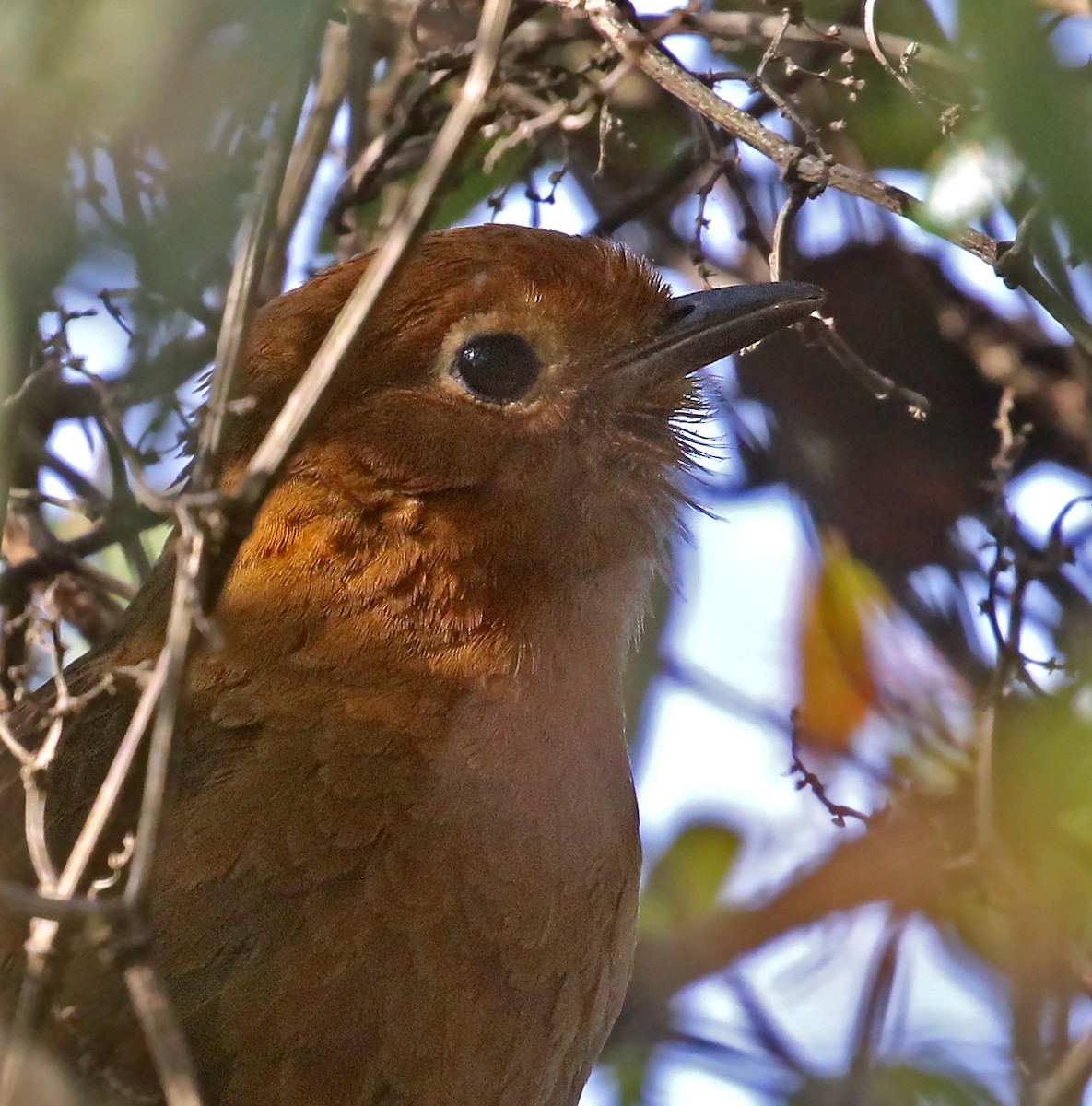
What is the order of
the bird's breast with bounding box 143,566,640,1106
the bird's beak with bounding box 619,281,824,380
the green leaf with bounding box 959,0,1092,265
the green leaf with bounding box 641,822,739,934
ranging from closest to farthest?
the green leaf with bounding box 959,0,1092,265
the bird's breast with bounding box 143,566,640,1106
the bird's beak with bounding box 619,281,824,380
the green leaf with bounding box 641,822,739,934

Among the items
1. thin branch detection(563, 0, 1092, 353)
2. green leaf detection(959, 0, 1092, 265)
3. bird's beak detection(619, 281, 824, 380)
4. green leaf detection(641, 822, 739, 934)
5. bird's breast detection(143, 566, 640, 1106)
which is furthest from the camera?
green leaf detection(641, 822, 739, 934)

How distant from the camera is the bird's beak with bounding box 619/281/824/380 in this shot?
11.4 ft

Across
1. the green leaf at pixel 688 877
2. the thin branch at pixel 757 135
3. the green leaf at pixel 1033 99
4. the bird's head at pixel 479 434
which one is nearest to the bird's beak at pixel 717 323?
the bird's head at pixel 479 434

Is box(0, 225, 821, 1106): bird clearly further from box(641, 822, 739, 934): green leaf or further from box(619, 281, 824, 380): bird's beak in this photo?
box(641, 822, 739, 934): green leaf

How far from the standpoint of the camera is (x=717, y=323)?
3678 millimetres

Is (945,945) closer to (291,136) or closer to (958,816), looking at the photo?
(958,816)

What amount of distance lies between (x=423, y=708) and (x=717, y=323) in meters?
1.07

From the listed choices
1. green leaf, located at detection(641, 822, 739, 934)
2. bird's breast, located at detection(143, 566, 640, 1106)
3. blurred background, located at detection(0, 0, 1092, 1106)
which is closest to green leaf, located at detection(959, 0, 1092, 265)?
blurred background, located at detection(0, 0, 1092, 1106)

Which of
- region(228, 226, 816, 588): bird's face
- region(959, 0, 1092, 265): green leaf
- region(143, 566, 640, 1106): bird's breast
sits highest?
region(228, 226, 816, 588): bird's face

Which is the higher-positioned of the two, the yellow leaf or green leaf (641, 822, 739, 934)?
the yellow leaf

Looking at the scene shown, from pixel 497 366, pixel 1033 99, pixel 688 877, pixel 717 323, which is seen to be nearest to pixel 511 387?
pixel 497 366

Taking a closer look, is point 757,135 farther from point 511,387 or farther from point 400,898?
point 400,898

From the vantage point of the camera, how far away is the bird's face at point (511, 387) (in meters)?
3.49

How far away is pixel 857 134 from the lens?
406cm
